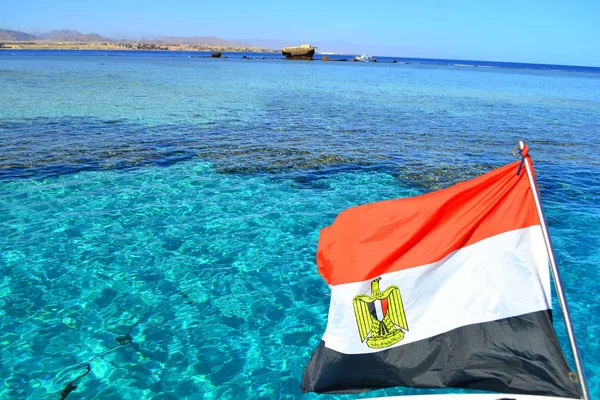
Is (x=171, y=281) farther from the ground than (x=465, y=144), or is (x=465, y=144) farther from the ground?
(x=465, y=144)

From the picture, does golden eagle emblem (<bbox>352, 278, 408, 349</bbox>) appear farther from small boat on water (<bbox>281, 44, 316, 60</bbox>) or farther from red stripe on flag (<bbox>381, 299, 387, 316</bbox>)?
small boat on water (<bbox>281, 44, 316, 60</bbox>)

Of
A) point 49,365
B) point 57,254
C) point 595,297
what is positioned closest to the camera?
point 49,365

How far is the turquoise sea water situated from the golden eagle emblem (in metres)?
2.96

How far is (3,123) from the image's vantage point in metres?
27.3

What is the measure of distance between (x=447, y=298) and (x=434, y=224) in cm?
88

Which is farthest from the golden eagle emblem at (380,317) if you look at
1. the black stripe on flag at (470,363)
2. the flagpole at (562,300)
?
the flagpole at (562,300)

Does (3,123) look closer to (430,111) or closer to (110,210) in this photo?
(110,210)

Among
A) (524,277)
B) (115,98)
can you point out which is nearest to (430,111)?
(115,98)

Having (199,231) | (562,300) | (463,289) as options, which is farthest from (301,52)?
(562,300)

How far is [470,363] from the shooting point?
488cm

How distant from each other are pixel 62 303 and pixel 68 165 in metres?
11.5

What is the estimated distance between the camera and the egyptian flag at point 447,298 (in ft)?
15.7

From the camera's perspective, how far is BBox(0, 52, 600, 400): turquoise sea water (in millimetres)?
7980

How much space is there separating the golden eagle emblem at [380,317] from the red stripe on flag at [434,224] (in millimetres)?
256
